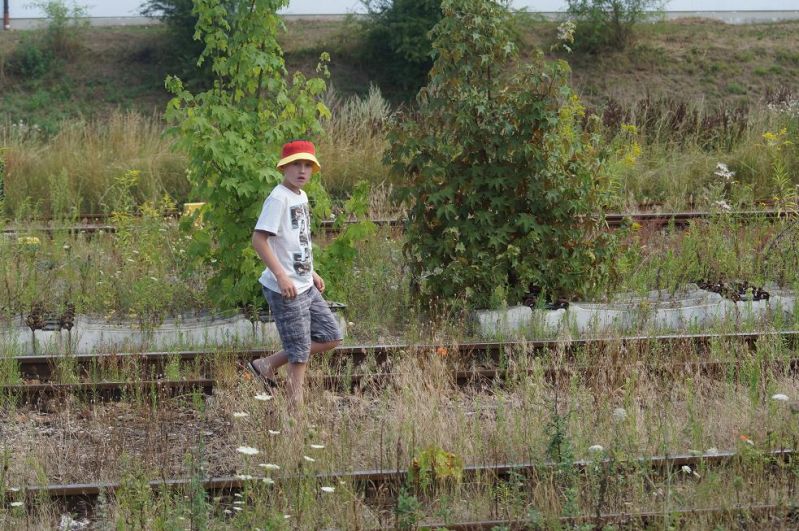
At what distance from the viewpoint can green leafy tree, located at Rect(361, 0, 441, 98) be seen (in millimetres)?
27672

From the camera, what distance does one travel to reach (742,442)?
5781mm

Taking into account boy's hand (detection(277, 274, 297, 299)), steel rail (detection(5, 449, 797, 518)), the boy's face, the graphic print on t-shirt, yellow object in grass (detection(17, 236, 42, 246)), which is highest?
the boy's face

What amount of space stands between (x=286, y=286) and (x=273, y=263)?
0.16m

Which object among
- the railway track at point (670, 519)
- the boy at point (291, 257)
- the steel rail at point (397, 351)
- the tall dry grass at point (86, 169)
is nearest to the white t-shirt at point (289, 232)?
the boy at point (291, 257)

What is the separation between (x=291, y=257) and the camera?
6.69m

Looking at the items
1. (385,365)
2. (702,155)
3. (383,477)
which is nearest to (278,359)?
(385,365)

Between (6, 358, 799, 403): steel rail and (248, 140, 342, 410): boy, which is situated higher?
(248, 140, 342, 410): boy

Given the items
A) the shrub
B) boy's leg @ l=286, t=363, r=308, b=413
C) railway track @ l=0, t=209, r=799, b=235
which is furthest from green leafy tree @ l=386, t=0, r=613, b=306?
the shrub

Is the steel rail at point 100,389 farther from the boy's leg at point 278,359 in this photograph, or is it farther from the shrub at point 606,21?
the shrub at point 606,21

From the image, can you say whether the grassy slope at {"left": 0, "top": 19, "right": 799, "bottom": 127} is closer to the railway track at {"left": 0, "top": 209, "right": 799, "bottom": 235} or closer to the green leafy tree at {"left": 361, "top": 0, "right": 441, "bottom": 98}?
the green leafy tree at {"left": 361, "top": 0, "right": 441, "bottom": 98}

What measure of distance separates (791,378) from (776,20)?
32.2 m

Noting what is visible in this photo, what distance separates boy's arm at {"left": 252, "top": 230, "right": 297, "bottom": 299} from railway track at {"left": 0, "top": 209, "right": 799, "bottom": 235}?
4647 millimetres

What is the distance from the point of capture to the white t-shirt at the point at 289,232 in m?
6.59

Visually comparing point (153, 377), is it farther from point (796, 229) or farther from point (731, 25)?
point (731, 25)
